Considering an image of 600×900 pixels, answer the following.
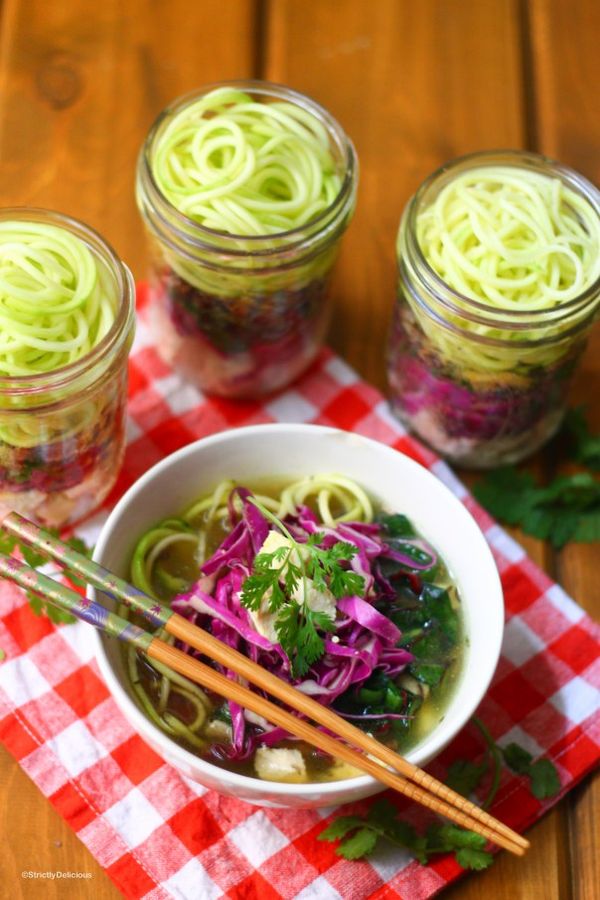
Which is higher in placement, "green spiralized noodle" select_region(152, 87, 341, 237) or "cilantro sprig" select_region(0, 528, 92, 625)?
"green spiralized noodle" select_region(152, 87, 341, 237)

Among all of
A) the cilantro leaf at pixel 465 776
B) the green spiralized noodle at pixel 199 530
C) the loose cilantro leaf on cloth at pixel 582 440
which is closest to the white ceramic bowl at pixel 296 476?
the green spiralized noodle at pixel 199 530

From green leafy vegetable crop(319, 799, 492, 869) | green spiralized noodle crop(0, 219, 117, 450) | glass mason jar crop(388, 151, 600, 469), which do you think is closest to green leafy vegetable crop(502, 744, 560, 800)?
green leafy vegetable crop(319, 799, 492, 869)

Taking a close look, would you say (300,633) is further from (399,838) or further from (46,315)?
(46,315)

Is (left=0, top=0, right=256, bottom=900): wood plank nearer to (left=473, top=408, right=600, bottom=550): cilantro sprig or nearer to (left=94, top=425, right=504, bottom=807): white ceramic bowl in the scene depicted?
(left=94, top=425, right=504, bottom=807): white ceramic bowl

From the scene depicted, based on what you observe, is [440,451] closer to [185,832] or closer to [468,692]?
[468,692]

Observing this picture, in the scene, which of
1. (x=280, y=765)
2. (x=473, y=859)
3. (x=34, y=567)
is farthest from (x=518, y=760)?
(x=34, y=567)

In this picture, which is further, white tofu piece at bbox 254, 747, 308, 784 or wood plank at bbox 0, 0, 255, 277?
wood plank at bbox 0, 0, 255, 277

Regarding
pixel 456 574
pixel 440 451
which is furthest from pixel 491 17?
pixel 456 574
